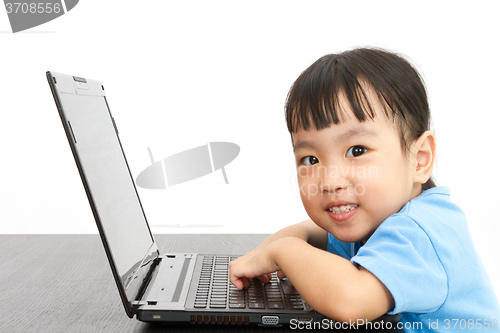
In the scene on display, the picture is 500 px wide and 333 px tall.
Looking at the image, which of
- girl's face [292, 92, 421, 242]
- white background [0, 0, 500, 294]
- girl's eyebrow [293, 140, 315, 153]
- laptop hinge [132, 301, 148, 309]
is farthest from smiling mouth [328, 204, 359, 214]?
white background [0, 0, 500, 294]

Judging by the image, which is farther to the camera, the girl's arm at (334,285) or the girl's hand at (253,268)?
the girl's hand at (253,268)

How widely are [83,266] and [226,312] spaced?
1.48 feet

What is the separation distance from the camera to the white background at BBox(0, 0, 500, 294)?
2.32m

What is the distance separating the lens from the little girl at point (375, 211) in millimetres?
574

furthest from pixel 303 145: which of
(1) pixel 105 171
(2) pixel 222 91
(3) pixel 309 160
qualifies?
(2) pixel 222 91

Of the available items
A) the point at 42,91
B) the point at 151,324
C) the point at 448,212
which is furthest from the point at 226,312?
the point at 42,91

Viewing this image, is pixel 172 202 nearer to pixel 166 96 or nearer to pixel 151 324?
pixel 166 96

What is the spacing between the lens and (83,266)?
3.00 feet

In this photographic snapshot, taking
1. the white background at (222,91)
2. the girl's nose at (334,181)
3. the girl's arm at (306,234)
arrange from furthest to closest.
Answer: the white background at (222,91) < the girl's arm at (306,234) < the girl's nose at (334,181)

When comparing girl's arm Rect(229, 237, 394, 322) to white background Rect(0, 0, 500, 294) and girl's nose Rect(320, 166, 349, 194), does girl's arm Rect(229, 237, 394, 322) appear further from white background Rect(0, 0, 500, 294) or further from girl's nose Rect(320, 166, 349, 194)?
white background Rect(0, 0, 500, 294)

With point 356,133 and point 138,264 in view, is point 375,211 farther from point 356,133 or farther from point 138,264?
point 138,264

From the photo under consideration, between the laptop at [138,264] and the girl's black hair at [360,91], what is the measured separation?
311 millimetres

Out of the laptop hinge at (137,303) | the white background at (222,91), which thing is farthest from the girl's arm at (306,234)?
the white background at (222,91)

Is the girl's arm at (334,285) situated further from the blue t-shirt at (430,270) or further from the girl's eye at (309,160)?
the girl's eye at (309,160)
